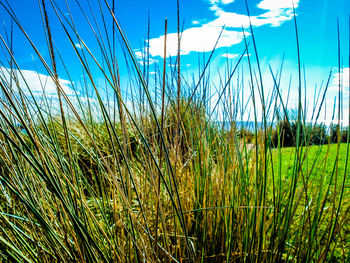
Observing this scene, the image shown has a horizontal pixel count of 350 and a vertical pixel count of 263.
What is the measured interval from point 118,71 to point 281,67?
2.06 feet

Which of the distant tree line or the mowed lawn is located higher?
the distant tree line

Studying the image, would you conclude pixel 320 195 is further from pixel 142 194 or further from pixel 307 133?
pixel 142 194

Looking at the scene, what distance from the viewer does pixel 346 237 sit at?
125 centimetres

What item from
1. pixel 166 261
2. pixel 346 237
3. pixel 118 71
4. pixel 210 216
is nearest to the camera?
pixel 118 71

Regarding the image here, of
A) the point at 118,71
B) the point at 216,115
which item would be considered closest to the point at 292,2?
the point at 118,71

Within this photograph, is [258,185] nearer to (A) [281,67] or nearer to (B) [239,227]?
(B) [239,227]

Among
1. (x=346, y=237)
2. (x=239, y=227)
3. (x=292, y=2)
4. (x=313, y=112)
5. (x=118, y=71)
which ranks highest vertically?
(x=292, y=2)

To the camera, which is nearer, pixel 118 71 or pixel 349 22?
pixel 349 22

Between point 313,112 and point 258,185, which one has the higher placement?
point 313,112

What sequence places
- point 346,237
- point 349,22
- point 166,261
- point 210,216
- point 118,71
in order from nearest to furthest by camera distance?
point 349,22, point 118,71, point 166,261, point 210,216, point 346,237

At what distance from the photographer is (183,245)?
896 millimetres

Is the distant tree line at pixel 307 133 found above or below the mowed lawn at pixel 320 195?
above

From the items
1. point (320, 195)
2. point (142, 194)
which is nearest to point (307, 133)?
point (320, 195)

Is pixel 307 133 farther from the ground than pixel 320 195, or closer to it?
farther from the ground
